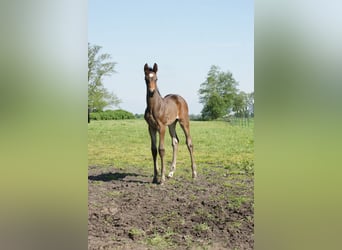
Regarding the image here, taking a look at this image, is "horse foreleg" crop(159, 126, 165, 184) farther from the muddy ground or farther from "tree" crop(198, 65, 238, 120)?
"tree" crop(198, 65, 238, 120)

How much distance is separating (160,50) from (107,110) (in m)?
0.65

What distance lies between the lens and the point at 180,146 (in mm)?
3439

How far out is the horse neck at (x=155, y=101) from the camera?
3.34 meters

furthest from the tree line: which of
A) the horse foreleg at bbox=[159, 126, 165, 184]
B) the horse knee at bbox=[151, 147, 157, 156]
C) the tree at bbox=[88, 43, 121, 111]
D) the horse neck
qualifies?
the horse knee at bbox=[151, 147, 157, 156]

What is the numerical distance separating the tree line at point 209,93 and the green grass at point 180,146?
120mm

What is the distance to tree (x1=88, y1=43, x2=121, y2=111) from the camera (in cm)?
328

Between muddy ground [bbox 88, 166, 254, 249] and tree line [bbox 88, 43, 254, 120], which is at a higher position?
tree line [bbox 88, 43, 254, 120]

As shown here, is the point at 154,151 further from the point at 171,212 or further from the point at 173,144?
the point at 171,212

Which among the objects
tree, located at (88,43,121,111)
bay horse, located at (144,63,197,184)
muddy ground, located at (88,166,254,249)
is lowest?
muddy ground, located at (88,166,254,249)

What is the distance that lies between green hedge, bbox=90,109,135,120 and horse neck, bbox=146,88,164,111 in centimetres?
18
